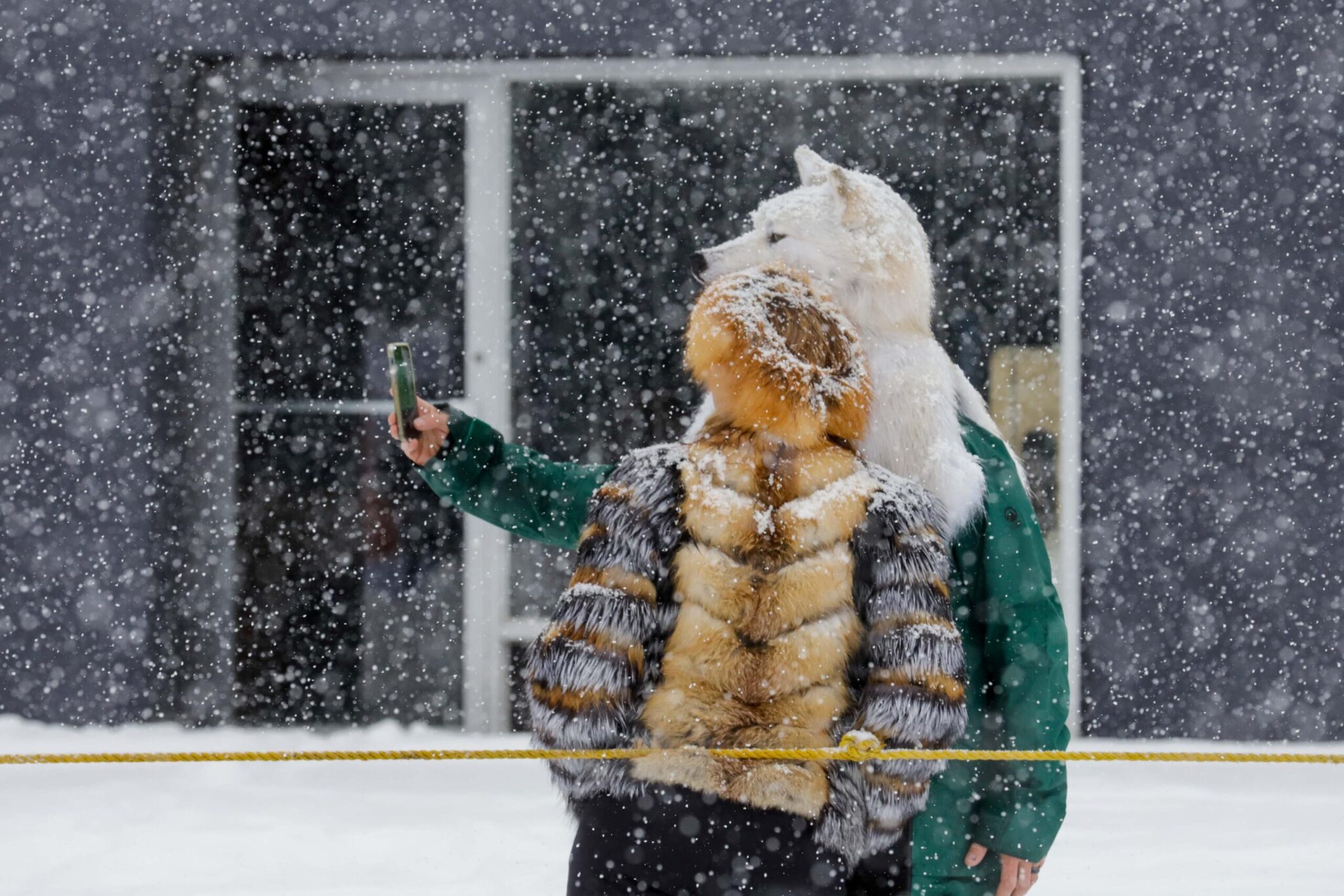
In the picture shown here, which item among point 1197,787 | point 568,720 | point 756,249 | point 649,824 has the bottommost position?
point 1197,787

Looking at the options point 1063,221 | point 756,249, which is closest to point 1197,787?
point 1063,221

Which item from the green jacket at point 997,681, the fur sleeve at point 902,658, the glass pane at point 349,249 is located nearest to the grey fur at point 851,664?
the fur sleeve at point 902,658

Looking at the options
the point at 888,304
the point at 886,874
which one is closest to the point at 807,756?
the point at 886,874

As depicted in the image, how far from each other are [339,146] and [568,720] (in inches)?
165

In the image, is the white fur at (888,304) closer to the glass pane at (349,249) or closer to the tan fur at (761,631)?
the tan fur at (761,631)

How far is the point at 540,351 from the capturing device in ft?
17.5

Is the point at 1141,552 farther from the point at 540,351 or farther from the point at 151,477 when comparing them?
the point at 151,477

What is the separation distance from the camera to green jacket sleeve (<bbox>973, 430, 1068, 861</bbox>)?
202cm

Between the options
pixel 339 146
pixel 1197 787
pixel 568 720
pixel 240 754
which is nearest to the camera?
pixel 568 720

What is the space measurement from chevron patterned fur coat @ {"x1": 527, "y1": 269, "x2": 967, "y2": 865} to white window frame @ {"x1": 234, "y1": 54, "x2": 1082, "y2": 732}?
11.4 ft

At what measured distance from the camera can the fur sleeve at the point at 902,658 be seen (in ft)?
5.52

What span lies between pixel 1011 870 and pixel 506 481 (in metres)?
1.11

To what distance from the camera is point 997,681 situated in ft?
6.84

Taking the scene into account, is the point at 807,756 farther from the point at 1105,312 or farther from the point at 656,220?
the point at 656,220
